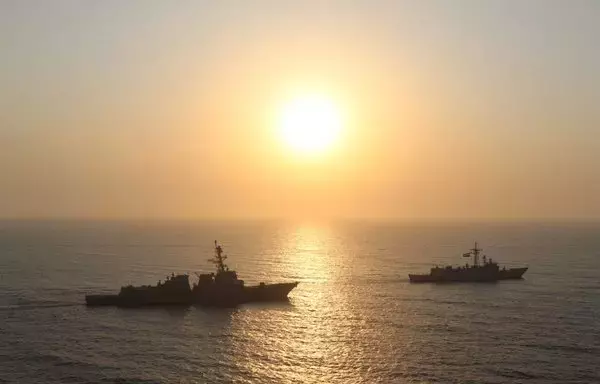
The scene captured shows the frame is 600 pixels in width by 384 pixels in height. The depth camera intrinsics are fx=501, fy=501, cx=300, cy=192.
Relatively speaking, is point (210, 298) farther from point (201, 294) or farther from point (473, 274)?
point (473, 274)

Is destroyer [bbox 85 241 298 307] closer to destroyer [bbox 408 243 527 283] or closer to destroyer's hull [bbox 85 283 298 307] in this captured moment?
destroyer's hull [bbox 85 283 298 307]

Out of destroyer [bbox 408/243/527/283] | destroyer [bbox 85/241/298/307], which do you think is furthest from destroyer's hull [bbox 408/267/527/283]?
destroyer [bbox 85/241/298/307]

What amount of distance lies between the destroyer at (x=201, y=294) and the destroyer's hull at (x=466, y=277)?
38.7m

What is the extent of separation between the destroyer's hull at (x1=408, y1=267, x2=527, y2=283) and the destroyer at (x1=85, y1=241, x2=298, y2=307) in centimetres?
3869

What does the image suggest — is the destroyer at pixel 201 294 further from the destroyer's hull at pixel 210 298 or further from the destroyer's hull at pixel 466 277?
the destroyer's hull at pixel 466 277

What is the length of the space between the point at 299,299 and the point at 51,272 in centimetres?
7168

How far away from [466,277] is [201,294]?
67.7 m

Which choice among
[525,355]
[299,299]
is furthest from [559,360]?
[299,299]

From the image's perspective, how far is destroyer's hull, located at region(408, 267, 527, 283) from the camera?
12338 cm

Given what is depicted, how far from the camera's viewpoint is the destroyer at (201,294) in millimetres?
94125

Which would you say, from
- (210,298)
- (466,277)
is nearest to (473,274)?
(466,277)

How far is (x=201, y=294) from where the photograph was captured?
3868 inches

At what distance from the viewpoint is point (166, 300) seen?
96188 millimetres

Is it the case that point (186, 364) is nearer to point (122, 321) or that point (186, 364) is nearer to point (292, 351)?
point (292, 351)
